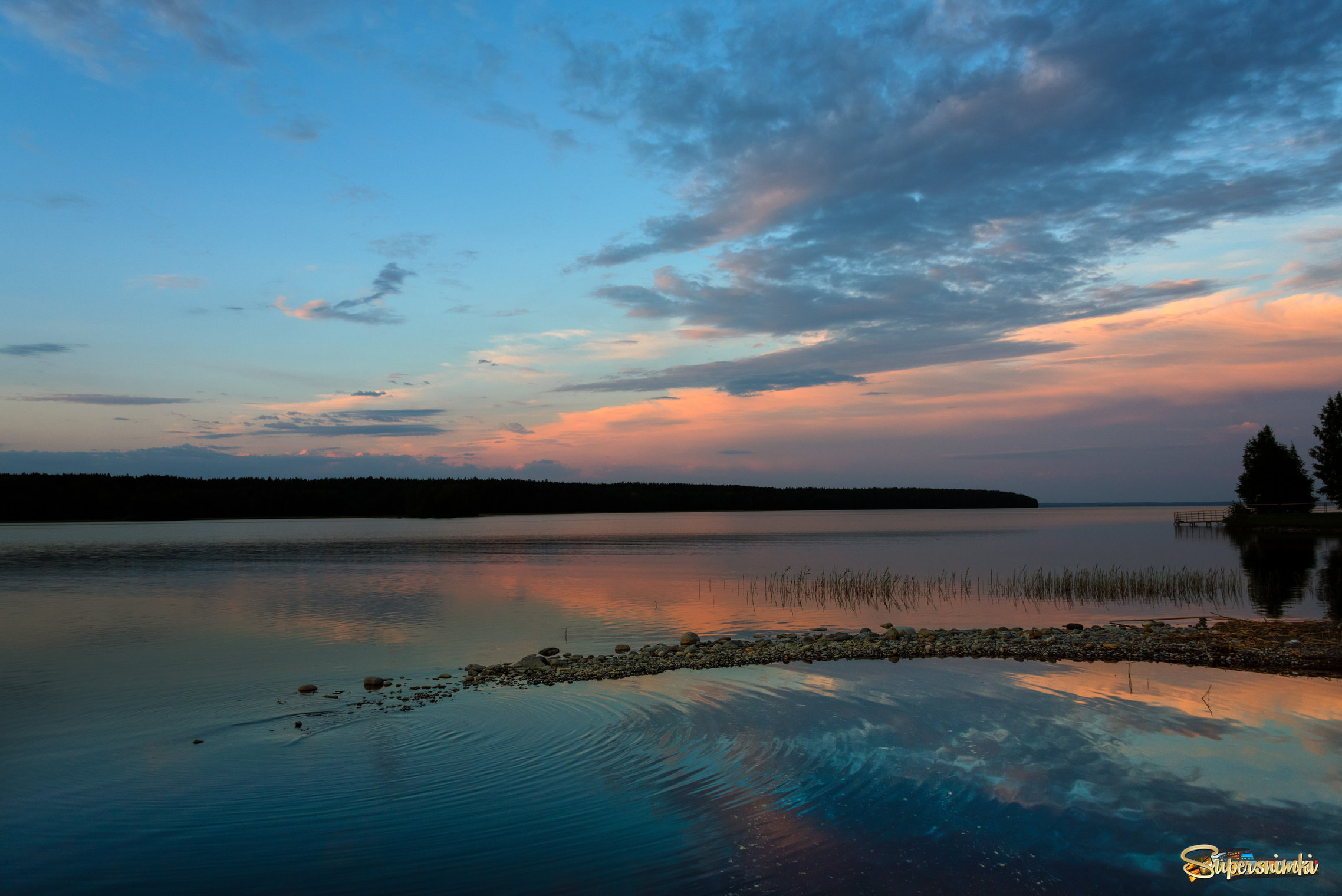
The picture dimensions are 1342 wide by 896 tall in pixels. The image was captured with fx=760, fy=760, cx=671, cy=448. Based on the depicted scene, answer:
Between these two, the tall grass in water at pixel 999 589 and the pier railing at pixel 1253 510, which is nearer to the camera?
the tall grass in water at pixel 999 589

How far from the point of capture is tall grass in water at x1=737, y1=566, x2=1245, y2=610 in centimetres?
3019

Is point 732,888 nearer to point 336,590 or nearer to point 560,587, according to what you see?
point 560,587

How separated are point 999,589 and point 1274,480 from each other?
78.0m

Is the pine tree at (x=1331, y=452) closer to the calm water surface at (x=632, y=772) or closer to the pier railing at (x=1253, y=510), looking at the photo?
the pier railing at (x=1253, y=510)

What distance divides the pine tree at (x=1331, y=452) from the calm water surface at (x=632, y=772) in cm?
8053

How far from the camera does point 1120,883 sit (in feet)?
23.2

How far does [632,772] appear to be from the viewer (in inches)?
406

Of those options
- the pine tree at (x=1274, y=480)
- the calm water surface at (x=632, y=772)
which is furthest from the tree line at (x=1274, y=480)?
the calm water surface at (x=632, y=772)

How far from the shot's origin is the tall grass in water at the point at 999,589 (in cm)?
3019

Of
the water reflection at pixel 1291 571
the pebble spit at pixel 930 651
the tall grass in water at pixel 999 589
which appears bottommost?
the water reflection at pixel 1291 571

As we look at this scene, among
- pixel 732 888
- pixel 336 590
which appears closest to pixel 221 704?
pixel 732 888

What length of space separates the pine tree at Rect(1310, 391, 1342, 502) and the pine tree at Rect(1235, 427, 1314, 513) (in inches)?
337

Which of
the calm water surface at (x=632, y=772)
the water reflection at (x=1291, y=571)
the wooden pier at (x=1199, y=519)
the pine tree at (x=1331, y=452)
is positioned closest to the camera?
the calm water surface at (x=632, y=772)

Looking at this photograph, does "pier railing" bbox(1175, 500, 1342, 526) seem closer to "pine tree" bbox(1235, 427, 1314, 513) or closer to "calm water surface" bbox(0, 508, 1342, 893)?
"pine tree" bbox(1235, 427, 1314, 513)
